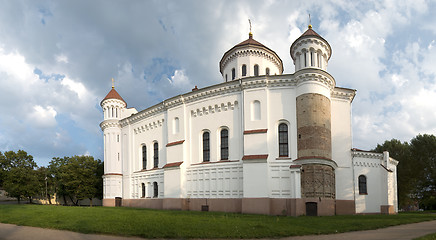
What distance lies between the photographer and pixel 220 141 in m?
27.8

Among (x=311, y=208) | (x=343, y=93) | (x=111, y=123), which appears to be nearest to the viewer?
(x=311, y=208)

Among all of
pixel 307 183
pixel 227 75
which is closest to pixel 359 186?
pixel 307 183

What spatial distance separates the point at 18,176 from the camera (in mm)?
43219

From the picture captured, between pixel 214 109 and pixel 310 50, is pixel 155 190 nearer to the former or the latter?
pixel 214 109

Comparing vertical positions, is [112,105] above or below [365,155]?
above

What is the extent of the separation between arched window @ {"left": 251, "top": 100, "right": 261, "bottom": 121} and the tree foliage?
3158cm

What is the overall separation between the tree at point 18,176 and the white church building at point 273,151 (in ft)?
75.2

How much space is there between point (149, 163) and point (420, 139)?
4051cm

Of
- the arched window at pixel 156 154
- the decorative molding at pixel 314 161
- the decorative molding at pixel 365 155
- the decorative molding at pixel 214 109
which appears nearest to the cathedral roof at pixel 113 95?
the arched window at pixel 156 154

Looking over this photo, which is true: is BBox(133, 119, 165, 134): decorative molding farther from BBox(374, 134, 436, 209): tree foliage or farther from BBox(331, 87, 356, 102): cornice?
BBox(374, 134, 436, 209): tree foliage

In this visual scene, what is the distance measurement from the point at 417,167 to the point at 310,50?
32.2 metres

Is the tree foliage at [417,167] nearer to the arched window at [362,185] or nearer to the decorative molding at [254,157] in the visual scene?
the arched window at [362,185]

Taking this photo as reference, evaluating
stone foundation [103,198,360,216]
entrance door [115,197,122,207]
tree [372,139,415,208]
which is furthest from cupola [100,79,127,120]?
tree [372,139,415,208]

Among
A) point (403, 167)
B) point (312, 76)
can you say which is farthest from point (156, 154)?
point (403, 167)
